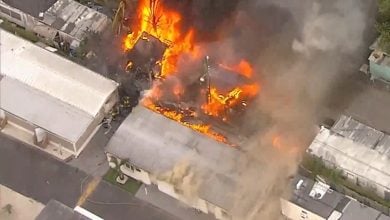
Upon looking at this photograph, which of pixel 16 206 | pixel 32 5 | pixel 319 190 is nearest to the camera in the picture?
pixel 319 190

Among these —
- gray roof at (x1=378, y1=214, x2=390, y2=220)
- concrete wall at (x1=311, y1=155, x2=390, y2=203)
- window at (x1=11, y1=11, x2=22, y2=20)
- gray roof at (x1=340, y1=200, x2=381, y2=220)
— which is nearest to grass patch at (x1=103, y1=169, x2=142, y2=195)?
concrete wall at (x1=311, y1=155, x2=390, y2=203)

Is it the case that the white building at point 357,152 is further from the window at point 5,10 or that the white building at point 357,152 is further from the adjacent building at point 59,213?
the window at point 5,10

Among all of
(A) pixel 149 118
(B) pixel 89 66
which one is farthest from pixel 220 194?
(B) pixel 89 66

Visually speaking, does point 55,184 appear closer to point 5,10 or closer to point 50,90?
point 50,90

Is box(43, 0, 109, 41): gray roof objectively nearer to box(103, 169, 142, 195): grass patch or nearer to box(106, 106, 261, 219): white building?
box(106, 106, 261, 219): white building

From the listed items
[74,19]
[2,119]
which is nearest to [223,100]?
[74,19]

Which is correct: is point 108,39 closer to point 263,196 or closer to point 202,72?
point 202,72

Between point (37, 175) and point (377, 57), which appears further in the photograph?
point (377, 57)
